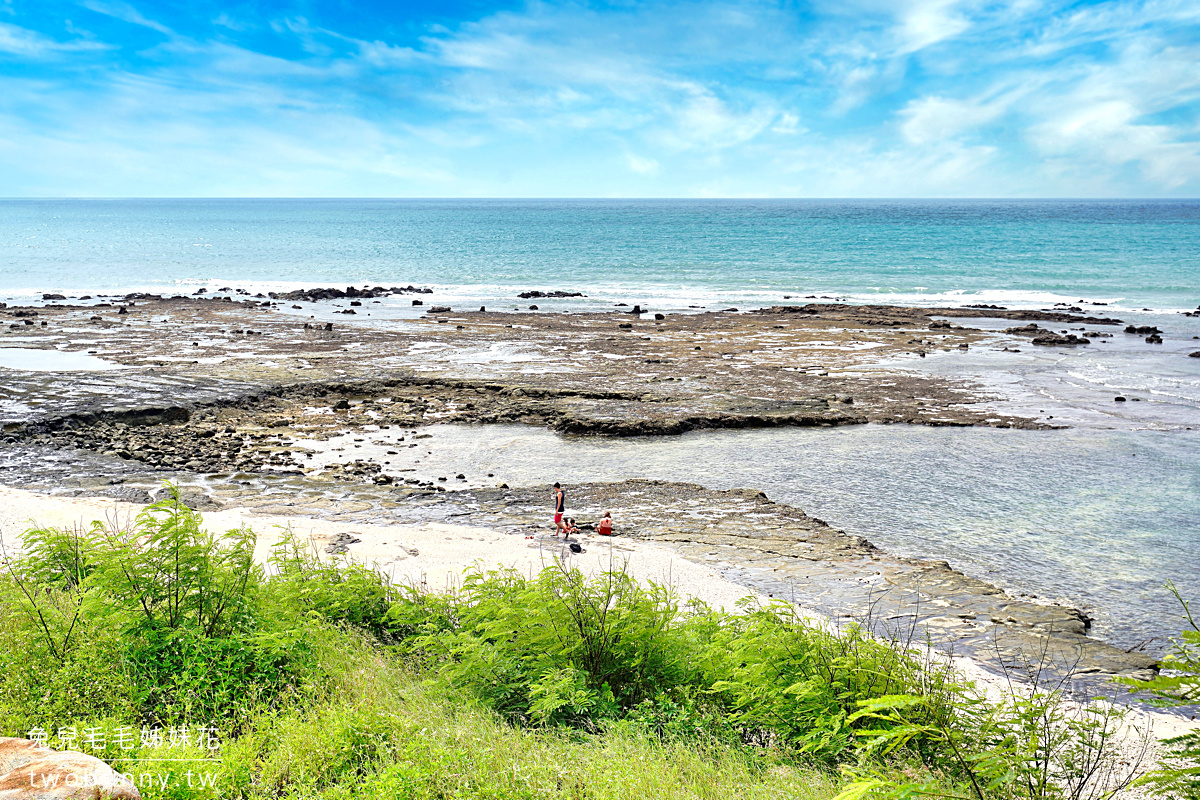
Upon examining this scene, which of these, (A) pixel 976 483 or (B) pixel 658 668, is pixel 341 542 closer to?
(B) pixel 658 668

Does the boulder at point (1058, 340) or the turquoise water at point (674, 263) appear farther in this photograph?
the turquoise water at point (674, 263)

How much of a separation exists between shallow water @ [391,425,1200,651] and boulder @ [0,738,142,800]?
13176 mm

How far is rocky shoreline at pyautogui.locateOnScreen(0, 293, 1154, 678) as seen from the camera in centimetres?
1378

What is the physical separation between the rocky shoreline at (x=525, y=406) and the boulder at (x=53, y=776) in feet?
33.6

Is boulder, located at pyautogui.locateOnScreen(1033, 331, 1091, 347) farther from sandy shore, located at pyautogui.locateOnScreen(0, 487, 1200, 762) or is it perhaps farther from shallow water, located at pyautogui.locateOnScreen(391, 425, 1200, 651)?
sandy shore, located at pyautogui.locateOnScreen(0, 487, 1200, 762)

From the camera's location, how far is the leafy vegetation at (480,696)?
6387 millimetres

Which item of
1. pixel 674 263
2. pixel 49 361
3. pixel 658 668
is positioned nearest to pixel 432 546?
pixel 658 668

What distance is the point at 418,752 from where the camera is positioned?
21.8 feet

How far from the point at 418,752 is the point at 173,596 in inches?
161

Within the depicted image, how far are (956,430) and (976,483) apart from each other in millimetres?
5562

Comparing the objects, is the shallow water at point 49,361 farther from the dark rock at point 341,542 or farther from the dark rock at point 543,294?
the dark rock at point 543,294

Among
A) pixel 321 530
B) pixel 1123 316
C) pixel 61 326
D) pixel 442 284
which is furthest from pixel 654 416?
pixel 442 284

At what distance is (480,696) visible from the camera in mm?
8133

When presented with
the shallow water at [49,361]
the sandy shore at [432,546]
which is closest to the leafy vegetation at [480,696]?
the sandy shore at [432,546]
